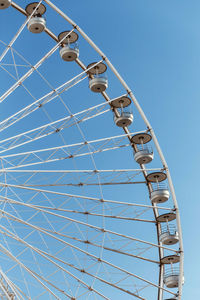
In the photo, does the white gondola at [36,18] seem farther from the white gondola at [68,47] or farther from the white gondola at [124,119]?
the white gondola at [124,119]

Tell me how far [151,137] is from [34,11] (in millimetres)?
9864

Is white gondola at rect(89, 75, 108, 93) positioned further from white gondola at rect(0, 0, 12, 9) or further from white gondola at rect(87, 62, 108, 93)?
white gondola at rect(0, 0, 12, 9)

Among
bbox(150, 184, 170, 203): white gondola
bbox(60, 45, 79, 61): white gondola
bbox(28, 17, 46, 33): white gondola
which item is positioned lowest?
bbox(150, 184, 170, 203): white gondola

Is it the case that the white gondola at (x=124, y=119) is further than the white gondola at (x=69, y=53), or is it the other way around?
the white gondola at (x=124, y=119)

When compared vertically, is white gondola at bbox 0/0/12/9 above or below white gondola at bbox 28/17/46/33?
below

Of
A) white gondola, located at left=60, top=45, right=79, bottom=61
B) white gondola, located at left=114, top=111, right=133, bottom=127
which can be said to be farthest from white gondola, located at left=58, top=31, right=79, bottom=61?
white gondola, located at left=114, top=111, right=133, bottom=127

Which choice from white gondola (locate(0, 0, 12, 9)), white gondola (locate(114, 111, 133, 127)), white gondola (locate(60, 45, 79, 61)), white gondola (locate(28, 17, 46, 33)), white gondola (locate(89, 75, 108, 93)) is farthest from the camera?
white gondola (locate(114, 111, 133, 127))

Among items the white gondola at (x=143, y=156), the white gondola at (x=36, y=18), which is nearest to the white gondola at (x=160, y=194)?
the white gondola at (x=143, y=156)

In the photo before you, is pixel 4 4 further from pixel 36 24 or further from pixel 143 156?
pixel 143 156

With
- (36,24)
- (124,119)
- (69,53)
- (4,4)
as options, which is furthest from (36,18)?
(124,119)

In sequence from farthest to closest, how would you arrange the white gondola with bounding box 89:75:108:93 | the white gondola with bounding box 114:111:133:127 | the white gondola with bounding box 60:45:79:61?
the white gondola with bounding box 114:111:133:127, the white gondola with bounding box 89:75:108:93, the white gondola with bounding box 60:45:79:61

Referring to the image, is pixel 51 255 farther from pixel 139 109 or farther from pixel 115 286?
pixel 139 109

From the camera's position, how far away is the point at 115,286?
24.4m

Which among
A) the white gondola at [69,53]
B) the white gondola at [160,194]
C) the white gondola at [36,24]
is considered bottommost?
the white gondola at [160,194]
